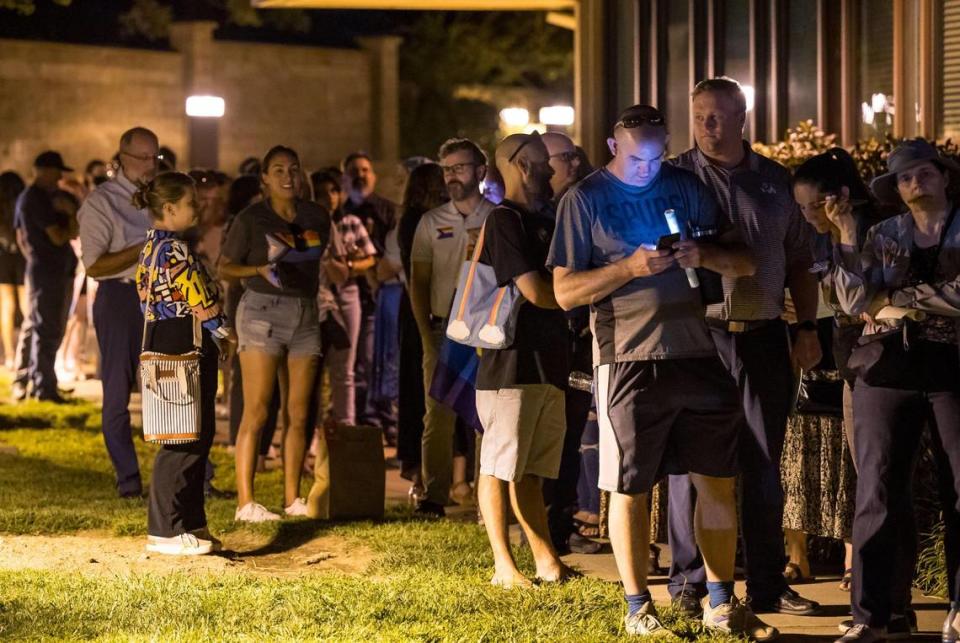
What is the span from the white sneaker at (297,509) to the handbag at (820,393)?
3.25m

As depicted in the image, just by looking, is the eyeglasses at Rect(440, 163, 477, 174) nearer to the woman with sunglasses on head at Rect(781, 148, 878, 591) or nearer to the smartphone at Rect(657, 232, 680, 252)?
the woman with sunglasses on head at Rect(781, 148, 878, 591)

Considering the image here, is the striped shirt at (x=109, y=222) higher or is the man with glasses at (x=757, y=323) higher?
the striped shirt at (x=109, y=222)

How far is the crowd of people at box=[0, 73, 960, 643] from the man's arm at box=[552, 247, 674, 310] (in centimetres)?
1

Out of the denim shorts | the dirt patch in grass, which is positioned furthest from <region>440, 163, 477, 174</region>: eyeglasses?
the dirt patch in grass

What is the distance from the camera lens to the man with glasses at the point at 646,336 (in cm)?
686

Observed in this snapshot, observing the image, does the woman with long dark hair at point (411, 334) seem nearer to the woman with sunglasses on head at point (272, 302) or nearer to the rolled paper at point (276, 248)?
the woman with sunglasses on head at point (272, 302)

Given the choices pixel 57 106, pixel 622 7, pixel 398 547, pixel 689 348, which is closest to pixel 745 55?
pixel 622 7

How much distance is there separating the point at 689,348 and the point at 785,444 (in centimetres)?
193

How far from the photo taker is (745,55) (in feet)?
55.5

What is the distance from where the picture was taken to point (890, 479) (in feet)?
22.8

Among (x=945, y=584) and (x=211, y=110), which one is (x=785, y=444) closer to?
(x=945, y=584)

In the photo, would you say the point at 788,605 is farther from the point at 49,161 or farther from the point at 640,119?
the point at 49,161

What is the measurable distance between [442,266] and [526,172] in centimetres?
199

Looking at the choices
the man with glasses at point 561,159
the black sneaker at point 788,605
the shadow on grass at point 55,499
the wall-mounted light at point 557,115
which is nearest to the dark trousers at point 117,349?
the shadow on grass at point 55,499
